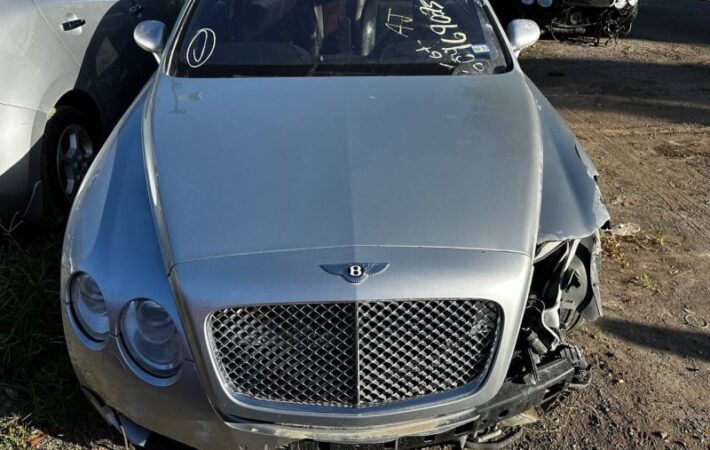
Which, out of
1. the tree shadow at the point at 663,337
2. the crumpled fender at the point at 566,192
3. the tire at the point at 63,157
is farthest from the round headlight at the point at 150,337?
the tree shadow at the point at 663,337

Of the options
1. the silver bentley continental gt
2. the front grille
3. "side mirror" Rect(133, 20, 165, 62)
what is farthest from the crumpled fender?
"side mirror" Rect(133, 20, 165, 62)

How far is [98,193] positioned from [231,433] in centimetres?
112

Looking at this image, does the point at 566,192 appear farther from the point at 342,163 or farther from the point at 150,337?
the point at 150,337

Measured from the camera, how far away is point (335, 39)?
11.9 ft

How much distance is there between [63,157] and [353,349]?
2871 mm

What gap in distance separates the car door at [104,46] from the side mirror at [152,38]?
2.56ft

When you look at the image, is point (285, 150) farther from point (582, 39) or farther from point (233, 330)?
point (582, 39)

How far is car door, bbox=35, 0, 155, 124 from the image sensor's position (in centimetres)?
446

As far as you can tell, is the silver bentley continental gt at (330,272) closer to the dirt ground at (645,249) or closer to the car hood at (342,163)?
the car hood at (342,163)

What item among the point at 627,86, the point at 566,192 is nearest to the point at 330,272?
the point at 566,192

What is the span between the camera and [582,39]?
381 inches

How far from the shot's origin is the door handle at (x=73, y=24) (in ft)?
14.5

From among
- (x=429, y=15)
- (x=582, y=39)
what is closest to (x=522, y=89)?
(x=429, y=15)

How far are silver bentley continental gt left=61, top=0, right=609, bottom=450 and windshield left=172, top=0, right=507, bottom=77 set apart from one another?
365mm
